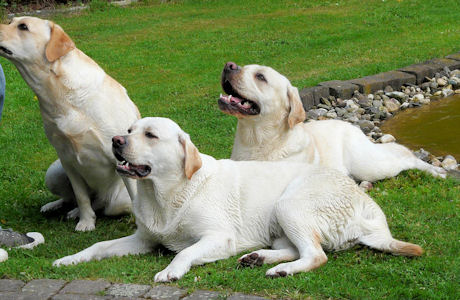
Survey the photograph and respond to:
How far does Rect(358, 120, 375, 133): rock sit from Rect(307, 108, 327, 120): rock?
575 millimetres

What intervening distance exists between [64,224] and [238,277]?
2.42 meters

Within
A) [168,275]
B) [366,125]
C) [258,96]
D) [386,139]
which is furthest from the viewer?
[366,125]

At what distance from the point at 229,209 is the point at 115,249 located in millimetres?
862

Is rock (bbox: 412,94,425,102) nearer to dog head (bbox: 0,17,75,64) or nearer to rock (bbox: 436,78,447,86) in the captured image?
rock (bbox: 436,78,447,86)

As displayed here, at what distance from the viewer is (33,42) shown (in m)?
5.54

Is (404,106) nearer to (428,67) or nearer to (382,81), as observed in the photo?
(382,81)

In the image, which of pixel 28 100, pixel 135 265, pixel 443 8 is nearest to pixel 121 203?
pixel 135 265

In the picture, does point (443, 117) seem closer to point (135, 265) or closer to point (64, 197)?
point (64, 197)

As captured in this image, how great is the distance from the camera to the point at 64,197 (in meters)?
6.50

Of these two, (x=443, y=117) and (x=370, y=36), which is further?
(x=370, y=36)

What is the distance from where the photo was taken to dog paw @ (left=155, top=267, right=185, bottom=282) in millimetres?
4305

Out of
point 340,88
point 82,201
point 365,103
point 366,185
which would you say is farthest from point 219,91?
point 82,201

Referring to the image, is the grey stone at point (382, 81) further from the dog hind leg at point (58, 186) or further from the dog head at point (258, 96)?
the dog hind leg at point (58, 186)

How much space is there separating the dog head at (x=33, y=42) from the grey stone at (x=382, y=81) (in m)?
5.47
